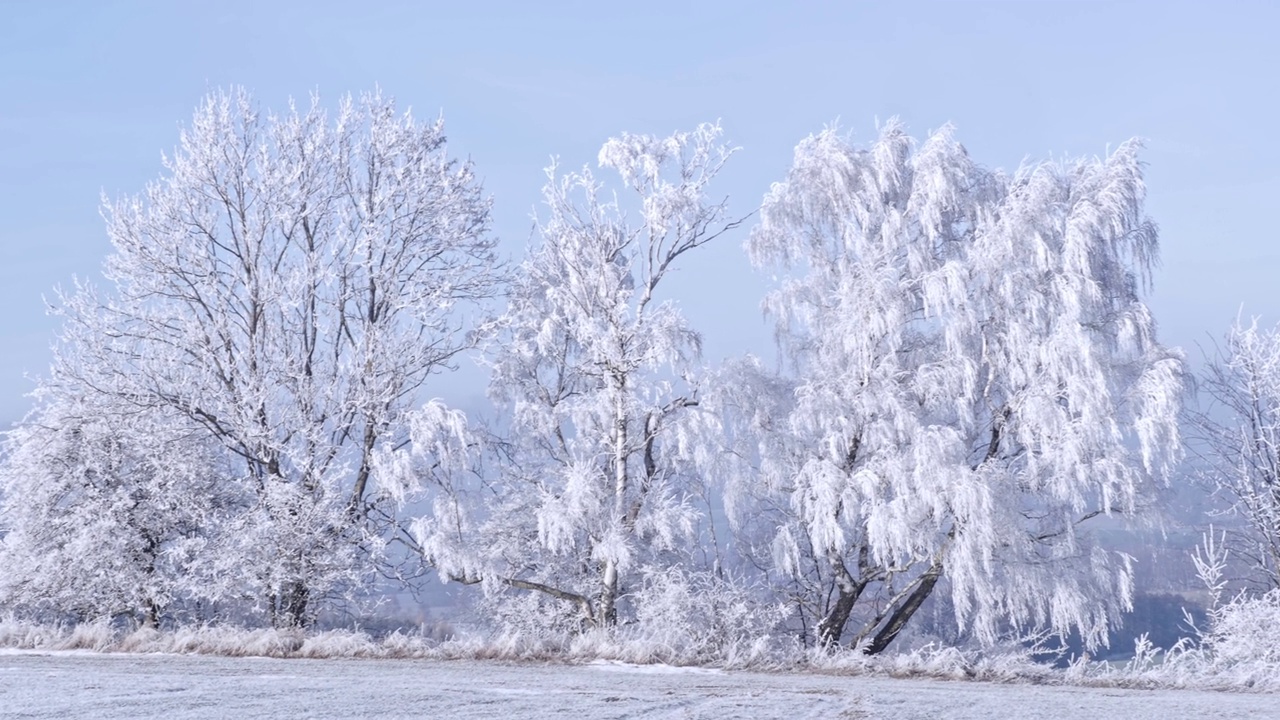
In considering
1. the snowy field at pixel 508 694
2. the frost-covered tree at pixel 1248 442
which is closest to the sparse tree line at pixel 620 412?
the frost-covered tree at pixel 1248 442

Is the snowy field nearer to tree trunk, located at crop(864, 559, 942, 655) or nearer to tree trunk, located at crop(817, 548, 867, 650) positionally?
tree trunk, located at crop(817, 548, 867, 650)

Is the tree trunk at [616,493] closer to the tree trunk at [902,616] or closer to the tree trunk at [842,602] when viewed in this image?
the tree trunk at [842,602]

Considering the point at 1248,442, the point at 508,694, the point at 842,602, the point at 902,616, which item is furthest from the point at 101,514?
the point at 1248,442

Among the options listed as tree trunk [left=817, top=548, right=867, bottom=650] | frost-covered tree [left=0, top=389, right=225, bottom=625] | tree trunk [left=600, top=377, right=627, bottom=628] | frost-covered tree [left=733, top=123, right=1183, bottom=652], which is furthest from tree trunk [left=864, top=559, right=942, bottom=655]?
frost-covered tree [left=0, top=389, right=225, bottom=625]

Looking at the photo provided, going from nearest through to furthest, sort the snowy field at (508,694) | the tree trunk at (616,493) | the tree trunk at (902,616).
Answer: the snowy field at (508,694), the tree trunk at (616,493), the tree trunk at (902,616)

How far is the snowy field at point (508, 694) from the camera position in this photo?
6402 millimetres

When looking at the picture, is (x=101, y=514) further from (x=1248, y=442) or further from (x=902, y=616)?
(x=1248, y=442)

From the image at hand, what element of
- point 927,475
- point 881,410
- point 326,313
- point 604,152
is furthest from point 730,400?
point 326,313

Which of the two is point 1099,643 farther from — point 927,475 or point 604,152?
point 604,152

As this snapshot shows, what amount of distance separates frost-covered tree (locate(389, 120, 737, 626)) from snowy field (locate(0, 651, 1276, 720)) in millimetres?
5566

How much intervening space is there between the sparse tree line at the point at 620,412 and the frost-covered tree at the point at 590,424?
0.06 m

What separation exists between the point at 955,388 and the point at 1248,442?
13.2ft

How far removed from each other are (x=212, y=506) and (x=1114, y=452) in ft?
43.5

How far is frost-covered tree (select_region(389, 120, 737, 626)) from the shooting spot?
1496 cm
